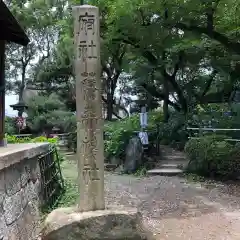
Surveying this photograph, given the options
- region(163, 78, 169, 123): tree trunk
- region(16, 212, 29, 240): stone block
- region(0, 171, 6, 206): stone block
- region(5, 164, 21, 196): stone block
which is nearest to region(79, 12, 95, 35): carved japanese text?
region(5, 164, 21, 196): stone block

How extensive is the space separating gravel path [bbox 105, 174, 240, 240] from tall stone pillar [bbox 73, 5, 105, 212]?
1.97 meters

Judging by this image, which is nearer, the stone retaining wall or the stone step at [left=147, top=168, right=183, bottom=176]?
the stone retaining wall

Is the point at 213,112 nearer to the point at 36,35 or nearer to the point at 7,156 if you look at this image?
the point at 7,156

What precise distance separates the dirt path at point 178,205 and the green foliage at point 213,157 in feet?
2.92

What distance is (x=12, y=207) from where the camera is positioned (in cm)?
532

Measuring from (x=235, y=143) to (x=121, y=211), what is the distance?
353 inches

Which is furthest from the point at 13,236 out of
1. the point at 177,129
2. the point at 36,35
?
the point at 36,35

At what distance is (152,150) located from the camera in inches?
655

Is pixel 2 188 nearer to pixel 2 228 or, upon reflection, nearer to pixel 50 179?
pixel 2 228

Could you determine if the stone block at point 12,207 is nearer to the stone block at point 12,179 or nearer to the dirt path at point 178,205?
the stone block at point 12,179

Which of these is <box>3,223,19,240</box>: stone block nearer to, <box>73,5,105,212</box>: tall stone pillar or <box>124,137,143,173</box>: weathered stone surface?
<box>73,5,105,212</box>: tall stone pillar

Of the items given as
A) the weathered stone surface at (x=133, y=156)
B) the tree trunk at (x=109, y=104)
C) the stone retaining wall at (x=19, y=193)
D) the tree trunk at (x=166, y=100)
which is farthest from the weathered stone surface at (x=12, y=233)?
the tree trunk at (x=109, y=104)

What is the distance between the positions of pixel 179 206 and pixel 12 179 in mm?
4955

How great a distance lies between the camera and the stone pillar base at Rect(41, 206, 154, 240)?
205 inches
